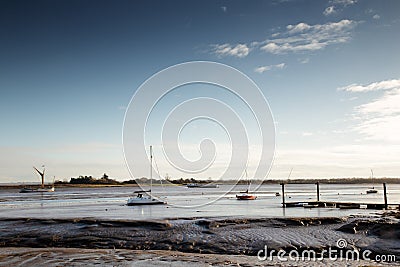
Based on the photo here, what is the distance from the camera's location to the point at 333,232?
79.1ft

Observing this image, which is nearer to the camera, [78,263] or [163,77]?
[78,263]

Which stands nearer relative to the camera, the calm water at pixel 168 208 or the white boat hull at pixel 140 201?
the calm water at pixel 168 208

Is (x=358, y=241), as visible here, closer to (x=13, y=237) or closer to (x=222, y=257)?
(x=222, y=257)

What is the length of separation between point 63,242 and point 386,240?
700 inches

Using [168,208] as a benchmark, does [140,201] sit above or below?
above

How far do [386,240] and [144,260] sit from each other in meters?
13.2

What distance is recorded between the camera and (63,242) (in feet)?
71.6

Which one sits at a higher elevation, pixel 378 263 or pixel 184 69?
pixel 184 69

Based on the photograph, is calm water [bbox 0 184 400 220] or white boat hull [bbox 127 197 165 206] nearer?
calm water [bbox 0 184 400 220]

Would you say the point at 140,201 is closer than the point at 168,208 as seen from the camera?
No

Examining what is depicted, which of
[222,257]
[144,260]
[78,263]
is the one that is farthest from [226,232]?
[78,263]

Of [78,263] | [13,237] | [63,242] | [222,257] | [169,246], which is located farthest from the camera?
[13,237]

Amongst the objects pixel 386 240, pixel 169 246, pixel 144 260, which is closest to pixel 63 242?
pixel 169 246

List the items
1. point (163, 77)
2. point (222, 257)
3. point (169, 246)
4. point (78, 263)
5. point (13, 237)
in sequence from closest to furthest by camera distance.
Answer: point (78, 263)
point (222, 257)
point (169, 246)
point (13, 237)
point (163, 77)
